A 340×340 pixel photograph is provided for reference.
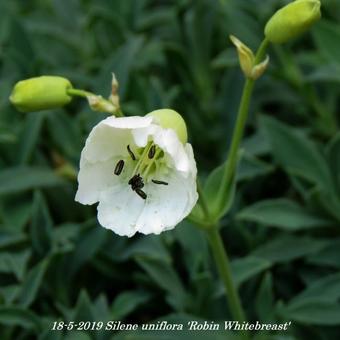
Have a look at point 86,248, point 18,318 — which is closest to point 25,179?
point 86,248

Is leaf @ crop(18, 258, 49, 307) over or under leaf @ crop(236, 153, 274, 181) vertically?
over

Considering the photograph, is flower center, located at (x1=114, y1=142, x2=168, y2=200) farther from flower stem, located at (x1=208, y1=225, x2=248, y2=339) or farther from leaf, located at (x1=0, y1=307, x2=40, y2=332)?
leaf, located at (x1=0, y1=307, x2=40, y2=332)

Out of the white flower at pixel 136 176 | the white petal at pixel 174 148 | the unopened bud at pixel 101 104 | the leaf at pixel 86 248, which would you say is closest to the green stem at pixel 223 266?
the white flower at pixel 136 176

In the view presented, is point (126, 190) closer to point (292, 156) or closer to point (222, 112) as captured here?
point (292, 156)

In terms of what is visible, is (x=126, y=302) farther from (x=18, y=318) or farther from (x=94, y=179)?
(x=94, y=179)

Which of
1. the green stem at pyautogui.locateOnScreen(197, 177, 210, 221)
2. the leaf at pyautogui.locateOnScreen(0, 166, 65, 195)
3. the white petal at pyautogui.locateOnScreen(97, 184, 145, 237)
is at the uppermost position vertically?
the white petal at pyautogui.locateOnScreen(97, 184, 145, 237)

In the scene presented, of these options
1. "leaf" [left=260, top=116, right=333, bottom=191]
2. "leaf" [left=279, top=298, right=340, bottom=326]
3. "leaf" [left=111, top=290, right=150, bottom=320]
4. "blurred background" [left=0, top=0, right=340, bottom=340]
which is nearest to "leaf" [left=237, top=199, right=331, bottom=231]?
"blurred background" [left=0, top=0, right=340, bottom=340]

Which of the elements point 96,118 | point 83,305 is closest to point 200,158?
point 96,118
